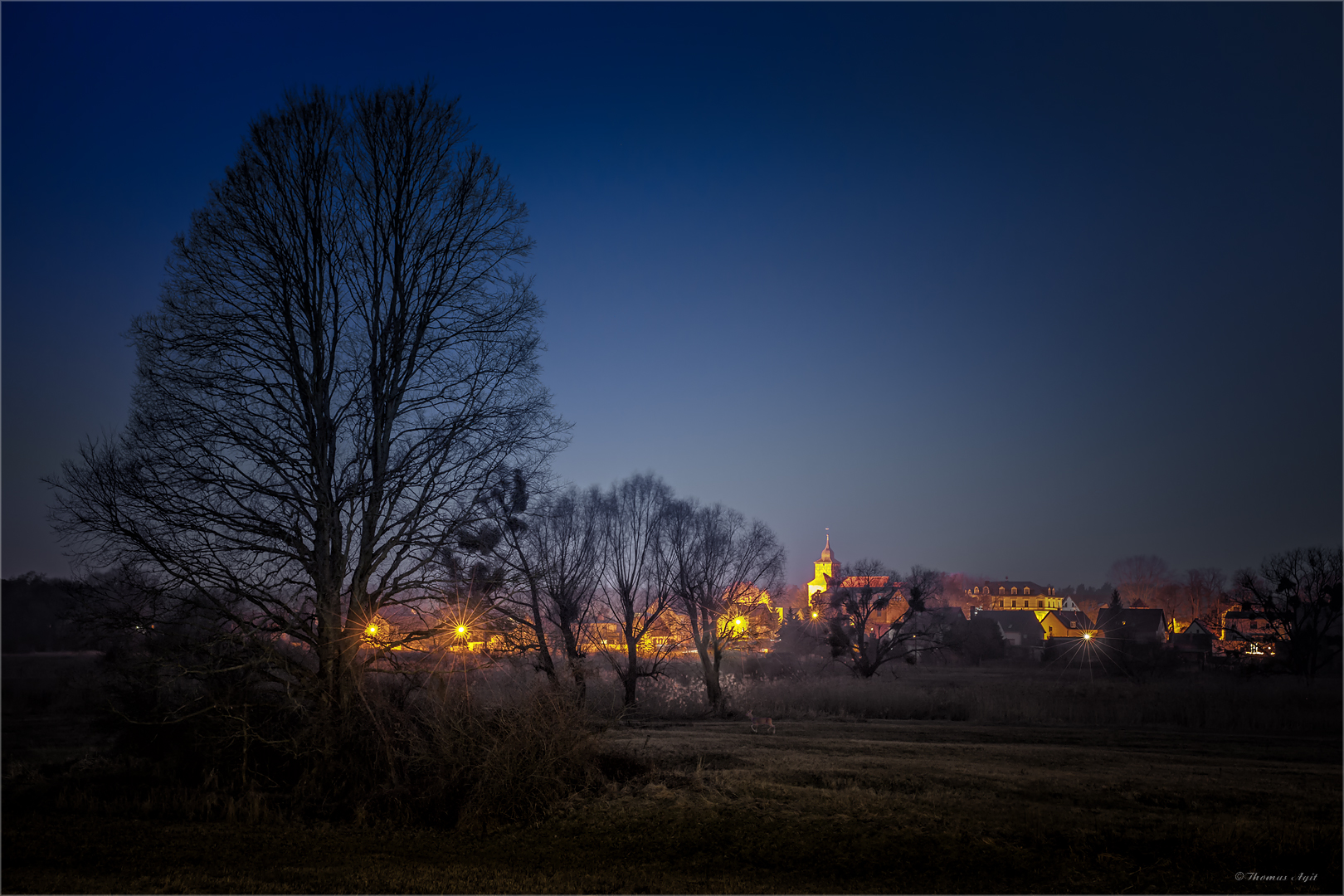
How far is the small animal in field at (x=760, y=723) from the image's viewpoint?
2151 centimetres

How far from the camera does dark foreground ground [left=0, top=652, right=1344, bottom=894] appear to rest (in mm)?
7793

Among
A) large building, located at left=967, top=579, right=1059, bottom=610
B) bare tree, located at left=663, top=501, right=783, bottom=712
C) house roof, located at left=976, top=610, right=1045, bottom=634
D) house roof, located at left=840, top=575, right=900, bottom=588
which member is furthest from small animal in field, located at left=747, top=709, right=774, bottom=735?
large building, located at left=967, top=579, right=1059, bottom=610

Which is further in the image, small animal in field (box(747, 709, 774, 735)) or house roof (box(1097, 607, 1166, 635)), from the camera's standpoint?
house roof (box(1097, 607, 1166, 635))

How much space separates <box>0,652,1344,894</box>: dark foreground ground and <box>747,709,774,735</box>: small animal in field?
8.89 m

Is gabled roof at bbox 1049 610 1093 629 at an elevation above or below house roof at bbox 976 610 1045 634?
above

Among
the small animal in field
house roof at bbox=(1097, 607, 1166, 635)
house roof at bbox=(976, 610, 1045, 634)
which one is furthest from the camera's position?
house roof at bbox=(976, 610, 1045, 634)

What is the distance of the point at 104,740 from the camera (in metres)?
14.5

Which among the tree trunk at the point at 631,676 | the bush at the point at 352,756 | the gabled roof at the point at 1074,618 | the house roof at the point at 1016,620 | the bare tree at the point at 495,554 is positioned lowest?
the house roof at the point at 1016,620

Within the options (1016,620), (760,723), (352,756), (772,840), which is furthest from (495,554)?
(1016,620)

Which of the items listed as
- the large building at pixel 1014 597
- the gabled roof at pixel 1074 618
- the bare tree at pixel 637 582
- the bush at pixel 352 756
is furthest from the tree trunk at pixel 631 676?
the large building at pixel 1014 597

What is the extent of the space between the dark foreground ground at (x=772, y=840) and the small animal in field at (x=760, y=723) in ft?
29.2

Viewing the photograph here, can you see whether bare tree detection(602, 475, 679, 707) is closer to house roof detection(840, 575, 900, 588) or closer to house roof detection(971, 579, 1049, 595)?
house roof detection(840, 575, 900, 588)

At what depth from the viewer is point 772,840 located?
8867mm

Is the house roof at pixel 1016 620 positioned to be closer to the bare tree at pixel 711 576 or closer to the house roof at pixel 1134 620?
the house roof at pixel 1134 620
